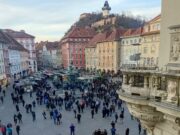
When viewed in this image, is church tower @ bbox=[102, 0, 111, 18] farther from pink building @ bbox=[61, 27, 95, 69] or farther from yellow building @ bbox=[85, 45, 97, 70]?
yellow building @ bbox=[85, 45, 97, 70]

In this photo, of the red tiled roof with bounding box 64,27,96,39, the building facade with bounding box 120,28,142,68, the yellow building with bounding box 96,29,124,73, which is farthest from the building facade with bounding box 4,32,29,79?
the building facade with bounding box 120,28,142,68

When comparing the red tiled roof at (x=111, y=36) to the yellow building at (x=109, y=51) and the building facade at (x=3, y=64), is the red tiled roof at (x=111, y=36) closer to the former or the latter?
the yellow building at (x=109, y=51)

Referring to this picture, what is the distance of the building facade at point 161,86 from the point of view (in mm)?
9078

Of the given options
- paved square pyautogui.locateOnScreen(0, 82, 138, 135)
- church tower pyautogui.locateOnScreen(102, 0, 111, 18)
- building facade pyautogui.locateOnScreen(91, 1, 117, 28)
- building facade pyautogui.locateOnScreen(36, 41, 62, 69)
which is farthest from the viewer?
church tower pyautogui.locateOnScreen(102, 0, 111, 18)

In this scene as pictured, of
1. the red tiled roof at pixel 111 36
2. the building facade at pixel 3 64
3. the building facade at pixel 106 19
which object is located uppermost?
the building facade at pixel 106 19

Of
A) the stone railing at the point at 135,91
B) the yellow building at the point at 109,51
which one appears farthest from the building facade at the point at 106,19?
the stone railing at the point at 135,91

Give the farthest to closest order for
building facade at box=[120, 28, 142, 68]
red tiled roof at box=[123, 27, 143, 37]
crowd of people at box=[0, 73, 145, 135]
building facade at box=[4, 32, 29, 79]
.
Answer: building facade at box=[4, 32, 29, 79] → red tiled roof at box=[123, 27, 143, 37] → building facade at box=[120, 28, 142, 68] → crowd of people at box=[0, 73, 145, 135]

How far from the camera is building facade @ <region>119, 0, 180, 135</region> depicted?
9.08m

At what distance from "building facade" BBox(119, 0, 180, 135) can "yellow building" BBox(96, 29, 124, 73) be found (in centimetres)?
6051

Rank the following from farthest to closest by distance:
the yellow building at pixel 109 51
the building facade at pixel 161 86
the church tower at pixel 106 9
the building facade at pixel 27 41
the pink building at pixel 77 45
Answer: the church tower at pixel 106 9, the building facade at pixel 27 41, the pink building at pixel 77 45, the yellow building at pixel 109 51, the building facade at pixel 161 86

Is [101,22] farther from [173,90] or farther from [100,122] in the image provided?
[173,90]

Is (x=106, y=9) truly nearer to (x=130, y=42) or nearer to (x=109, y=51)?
(x=109, y=51)

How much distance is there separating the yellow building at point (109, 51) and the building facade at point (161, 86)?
199ft

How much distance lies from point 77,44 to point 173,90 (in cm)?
9013
